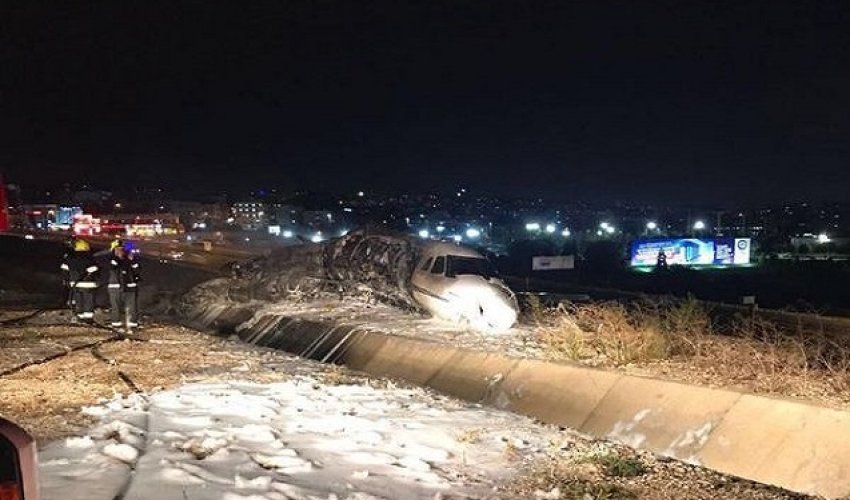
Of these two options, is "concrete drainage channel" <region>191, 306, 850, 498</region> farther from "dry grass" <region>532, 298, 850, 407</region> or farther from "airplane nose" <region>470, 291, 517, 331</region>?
"airplane nose" <region>470, 291, 517, 331</region>

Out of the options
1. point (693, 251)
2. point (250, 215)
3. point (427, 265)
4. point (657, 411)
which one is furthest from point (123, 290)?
point (250, 215)

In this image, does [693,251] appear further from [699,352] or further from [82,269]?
[699,352]

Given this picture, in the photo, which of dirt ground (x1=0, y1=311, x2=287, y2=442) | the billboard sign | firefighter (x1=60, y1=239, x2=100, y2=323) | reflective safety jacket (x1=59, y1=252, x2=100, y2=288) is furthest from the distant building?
dirt ground (x1=0, y1=311, x2=287, y2=442)

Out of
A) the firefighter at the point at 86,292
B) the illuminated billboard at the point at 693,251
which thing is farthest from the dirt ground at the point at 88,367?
the illuminated billboard at the point at 693,251

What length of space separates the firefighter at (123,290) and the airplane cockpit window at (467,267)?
7.12 meters

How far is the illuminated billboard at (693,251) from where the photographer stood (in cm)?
5691

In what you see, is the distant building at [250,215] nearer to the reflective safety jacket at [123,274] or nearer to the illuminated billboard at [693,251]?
the illuminated billboard at [693,251]

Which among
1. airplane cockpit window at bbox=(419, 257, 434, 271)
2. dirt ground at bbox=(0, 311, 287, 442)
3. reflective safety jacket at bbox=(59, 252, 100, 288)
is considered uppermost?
airplane cockpit window at bbox=(419, 257, 434, 271)

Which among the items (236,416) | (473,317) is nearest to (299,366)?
(473,317)

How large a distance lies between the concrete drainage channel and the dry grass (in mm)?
414

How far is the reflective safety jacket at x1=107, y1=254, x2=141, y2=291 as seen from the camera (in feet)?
65.1

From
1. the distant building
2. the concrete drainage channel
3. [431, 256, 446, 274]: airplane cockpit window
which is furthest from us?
the distant building

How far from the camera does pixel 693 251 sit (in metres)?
59.2

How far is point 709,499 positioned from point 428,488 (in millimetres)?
2441
